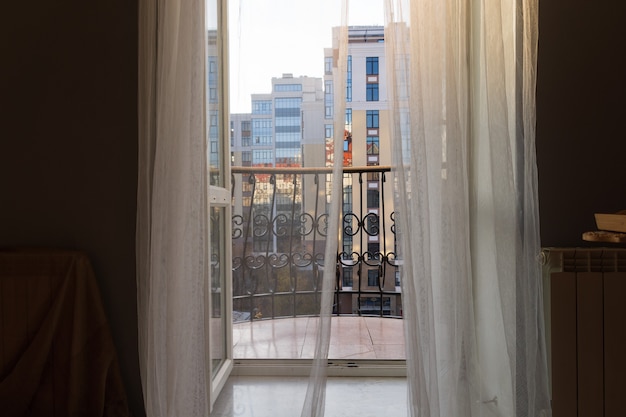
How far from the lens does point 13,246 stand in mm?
1860

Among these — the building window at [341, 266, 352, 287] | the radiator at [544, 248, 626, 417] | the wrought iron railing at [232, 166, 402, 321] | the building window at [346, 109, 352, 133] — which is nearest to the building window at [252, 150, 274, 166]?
the wrought iron railing at [232, 166, 402, 321]

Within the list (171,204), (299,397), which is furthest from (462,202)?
(171,204)

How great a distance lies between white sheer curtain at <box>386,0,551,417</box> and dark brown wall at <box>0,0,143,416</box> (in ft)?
3.43

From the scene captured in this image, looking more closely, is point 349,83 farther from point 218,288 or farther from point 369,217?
point 369,217

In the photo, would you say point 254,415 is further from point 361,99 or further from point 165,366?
point 361,99

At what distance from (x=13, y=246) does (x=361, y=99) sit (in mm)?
1480

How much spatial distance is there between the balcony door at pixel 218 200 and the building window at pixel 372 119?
1.84 ft

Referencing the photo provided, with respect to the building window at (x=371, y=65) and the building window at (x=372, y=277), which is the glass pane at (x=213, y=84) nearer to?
the building window at (x=371, y=65)

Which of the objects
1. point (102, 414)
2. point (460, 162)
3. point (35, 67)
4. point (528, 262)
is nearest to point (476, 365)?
point (528, 262)

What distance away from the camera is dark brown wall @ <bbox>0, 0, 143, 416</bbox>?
1842mm

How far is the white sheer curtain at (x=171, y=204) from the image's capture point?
5.46 feet

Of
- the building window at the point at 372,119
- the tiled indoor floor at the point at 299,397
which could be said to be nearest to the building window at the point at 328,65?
the building window at the point at 372,119

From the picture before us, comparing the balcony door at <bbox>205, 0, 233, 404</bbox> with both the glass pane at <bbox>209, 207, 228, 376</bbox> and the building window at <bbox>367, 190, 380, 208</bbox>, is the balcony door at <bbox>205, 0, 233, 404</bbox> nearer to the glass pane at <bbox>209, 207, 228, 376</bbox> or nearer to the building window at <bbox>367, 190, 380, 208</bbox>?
the glass pane at <bbox>209, 207, 228, 376</bbox>

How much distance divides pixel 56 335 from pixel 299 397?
3.07 ft
